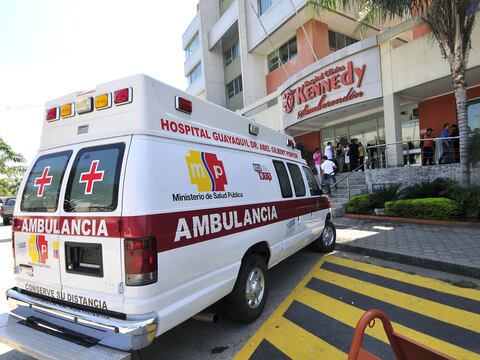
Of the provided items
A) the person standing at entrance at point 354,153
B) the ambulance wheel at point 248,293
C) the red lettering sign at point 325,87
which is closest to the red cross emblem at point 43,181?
the ambulance wheel at point 248,293

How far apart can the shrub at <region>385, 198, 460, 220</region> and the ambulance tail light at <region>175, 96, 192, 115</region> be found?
7815 millimetres

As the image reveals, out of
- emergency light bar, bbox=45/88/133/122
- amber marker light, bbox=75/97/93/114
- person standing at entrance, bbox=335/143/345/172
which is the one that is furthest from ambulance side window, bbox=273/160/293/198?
person standing at entrance, bbox=335/143/345/172

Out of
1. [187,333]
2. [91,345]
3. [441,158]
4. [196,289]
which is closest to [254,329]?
[187,333]

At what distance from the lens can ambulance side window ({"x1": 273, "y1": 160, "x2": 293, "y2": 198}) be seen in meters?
5.02

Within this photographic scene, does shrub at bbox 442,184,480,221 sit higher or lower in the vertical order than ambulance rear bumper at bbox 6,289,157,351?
higher

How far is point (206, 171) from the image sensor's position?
11.2 feet

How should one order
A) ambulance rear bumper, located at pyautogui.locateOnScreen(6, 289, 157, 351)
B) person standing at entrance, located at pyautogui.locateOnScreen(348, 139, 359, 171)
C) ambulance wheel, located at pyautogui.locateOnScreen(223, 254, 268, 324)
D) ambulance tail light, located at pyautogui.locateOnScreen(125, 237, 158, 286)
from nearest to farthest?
ambulance rear bumper, located at pyautogui.locateOnScreen(6, 289, 157, 351) → ambulance tail light, located at pyautogui.locateOnScreen(125, 237, 158, 286) → ambulance wheel, located at pyautogui.locateOnScreen(223, 254, 268, 324) → person standing at entrance, located at pyautogui.locateOnScreen(348, 139, 359, 171)

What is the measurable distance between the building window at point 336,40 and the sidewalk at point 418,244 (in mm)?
14648

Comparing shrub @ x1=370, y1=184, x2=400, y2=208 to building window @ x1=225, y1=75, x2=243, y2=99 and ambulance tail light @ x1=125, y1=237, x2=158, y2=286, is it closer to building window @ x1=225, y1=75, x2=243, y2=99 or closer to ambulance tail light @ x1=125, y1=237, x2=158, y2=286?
ambulance tail light @ x1=125, y1=237, x2=158, y2=286

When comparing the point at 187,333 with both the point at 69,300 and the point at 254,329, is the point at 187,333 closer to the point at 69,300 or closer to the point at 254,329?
the point at 254,329

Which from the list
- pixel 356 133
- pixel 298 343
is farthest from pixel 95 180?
pixel 356 133

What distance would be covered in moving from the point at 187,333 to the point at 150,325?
1.38 m

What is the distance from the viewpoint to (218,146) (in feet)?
12.3

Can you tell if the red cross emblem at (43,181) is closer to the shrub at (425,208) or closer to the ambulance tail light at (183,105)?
the ambulance tail light at (183,105)
